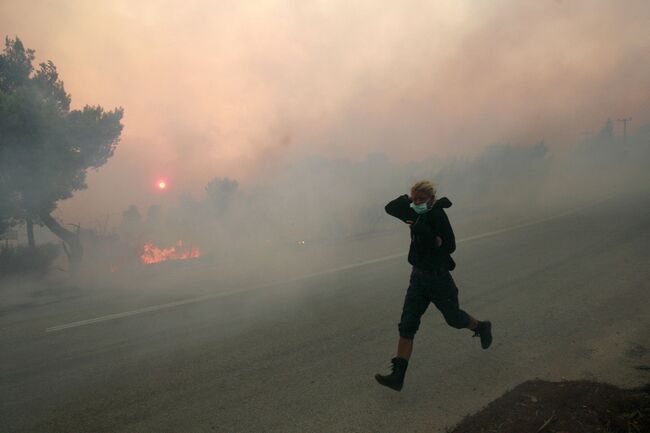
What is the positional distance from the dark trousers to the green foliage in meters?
12.5

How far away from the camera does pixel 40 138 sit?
488 inches

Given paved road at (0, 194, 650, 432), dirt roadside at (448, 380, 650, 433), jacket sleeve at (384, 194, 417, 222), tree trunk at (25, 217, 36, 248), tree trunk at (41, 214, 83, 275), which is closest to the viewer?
dirt roadside at (448, 380, 650, 433)

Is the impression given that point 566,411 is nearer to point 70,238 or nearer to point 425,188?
point 425,188

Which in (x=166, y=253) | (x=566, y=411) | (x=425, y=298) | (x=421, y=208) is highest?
(x=421, y=208)

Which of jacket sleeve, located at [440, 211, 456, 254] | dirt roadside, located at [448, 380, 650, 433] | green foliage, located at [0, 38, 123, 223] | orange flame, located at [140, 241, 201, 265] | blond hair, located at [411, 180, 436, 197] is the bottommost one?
dirt roadside, located at [448, 380, 650, 433]

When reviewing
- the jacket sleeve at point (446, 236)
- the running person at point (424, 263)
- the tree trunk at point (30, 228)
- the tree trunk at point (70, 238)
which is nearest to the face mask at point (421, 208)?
the running person at point (424, 263)

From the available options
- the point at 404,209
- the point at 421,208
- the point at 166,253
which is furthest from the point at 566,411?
the point at 166,253

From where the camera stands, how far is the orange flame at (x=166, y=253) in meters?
14.1

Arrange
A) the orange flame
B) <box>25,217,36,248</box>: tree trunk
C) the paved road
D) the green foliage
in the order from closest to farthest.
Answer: the paved road < the green foliage < <box>25,217,36,248</box>: tree trunk < the orange flame

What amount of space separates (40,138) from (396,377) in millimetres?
12971

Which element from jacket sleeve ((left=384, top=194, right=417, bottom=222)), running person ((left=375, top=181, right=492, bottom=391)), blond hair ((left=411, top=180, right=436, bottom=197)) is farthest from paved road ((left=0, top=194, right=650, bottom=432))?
blond hair ((left=411, top=180, right=436, bottom=197))

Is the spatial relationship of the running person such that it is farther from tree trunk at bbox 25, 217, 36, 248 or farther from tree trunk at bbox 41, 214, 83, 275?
tree trunk at bbox 25, 217, 36, 248

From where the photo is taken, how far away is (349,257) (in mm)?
9617

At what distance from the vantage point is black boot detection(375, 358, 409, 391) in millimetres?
3395
